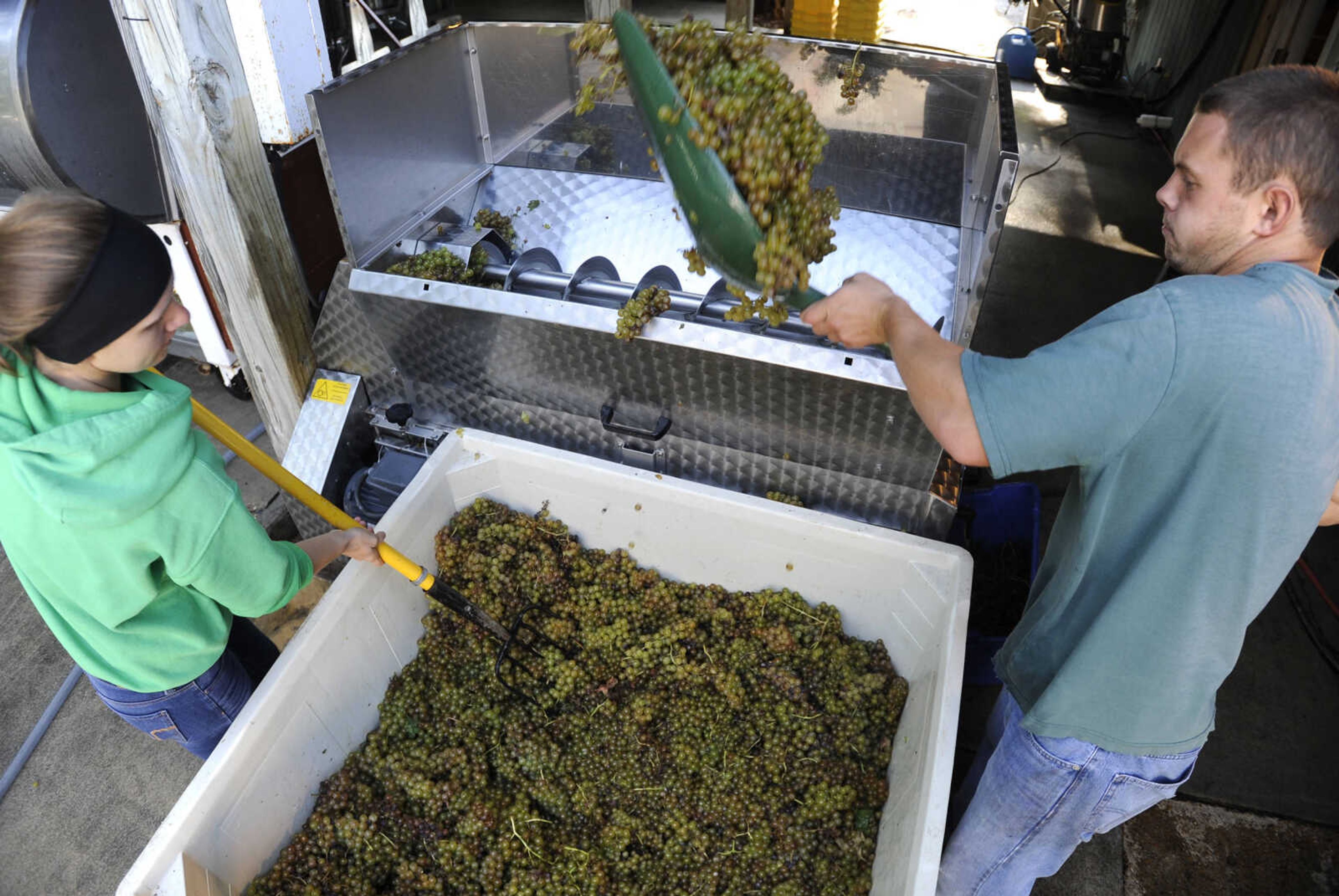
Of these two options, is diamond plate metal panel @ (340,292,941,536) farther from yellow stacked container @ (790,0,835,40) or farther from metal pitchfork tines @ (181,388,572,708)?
yellow stacked container @ (790,0,835,40)

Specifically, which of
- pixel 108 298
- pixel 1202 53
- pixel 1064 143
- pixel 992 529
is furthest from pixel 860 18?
pixel 108 298

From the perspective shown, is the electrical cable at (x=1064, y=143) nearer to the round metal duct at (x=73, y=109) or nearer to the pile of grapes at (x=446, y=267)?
the pile of grapes at (x=446, y=267)

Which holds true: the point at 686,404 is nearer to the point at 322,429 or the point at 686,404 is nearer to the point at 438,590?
the point at 438,590

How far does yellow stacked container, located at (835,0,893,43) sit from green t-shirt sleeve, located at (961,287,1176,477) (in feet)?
14.0

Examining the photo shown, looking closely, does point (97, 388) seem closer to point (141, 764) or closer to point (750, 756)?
point (750, 756)

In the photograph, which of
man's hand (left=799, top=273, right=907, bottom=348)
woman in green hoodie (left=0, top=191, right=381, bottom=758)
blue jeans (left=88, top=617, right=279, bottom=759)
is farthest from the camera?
blue jeans (left=88, top=617, right=279, bottom=759)

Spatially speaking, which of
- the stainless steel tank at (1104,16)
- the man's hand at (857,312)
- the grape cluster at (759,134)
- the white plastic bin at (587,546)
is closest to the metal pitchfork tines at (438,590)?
the white plastic bin at (587,546)

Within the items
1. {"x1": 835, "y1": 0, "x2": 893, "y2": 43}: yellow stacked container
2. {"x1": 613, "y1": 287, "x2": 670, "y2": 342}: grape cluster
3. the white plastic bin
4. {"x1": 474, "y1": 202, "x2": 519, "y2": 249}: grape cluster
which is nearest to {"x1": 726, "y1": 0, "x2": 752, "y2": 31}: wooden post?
{"x1": 835, "y1": 0, "x2": 893, "y2": 43}: yellow stacked container

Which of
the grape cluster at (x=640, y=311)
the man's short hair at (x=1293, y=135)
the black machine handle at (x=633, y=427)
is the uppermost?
the man's short hair at (x=1293, y=135)

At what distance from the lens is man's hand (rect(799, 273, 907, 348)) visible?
54.0 inches

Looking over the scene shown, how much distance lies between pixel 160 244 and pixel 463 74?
5.50 ft

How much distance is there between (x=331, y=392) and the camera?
108 inches

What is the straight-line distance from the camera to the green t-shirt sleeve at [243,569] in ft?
4.74

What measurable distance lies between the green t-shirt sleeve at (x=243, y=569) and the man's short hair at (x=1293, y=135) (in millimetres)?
1707
